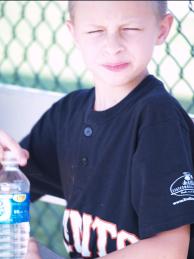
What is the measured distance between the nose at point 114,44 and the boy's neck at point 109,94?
0.54 ft

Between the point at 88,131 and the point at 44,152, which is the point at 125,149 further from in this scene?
the point at 44,152

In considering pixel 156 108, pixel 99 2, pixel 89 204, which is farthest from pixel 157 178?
pixel 99 2

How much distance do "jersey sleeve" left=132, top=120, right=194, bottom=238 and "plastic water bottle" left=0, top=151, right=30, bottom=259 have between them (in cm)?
33

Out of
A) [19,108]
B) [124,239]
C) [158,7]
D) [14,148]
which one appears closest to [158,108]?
[158,7]

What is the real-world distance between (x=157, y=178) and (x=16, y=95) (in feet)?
3.81

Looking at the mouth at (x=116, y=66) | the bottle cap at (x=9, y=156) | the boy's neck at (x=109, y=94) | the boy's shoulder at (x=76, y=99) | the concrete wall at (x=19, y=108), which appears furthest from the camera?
the concrete wall at (x=19, y=108)

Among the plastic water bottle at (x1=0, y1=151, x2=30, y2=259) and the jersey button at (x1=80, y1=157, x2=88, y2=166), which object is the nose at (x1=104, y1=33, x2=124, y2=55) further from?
the plastic water bottle at (x1=0, y1=151, x2=30, y2=259)

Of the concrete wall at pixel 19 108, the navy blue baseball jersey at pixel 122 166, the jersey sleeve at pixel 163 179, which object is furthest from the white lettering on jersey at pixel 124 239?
the concrete wall at pixel 19 108

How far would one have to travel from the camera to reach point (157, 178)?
1.60 metres

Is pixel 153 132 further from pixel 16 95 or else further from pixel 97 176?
pixel 16 95

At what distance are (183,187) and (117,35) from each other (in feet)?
1.27

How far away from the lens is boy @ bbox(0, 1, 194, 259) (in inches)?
62.9

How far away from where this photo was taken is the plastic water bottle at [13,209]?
179cm

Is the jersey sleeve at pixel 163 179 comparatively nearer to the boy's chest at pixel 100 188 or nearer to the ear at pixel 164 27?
the boy's chest at pixel 100 188
